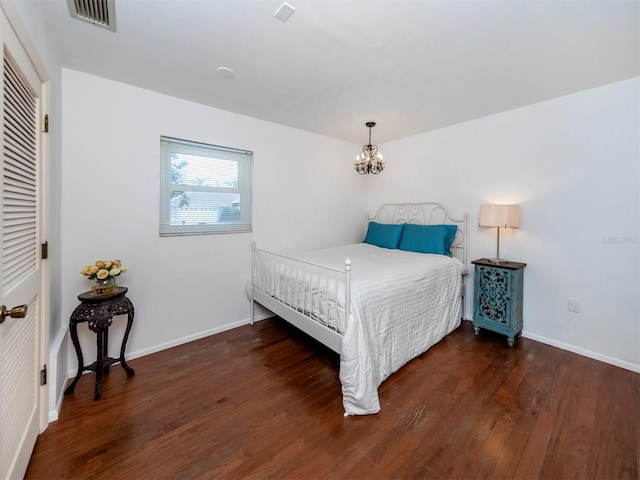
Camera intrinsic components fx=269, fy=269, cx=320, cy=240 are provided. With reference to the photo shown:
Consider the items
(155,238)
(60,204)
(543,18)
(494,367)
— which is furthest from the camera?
(155,238)

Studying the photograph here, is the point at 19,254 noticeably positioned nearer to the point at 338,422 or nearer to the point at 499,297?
the point at 338,422

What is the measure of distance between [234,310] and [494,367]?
258cm

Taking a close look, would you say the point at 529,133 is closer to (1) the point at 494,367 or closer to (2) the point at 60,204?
(1) the point at 494,367

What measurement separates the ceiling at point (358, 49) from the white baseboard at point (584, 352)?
2.35 metres

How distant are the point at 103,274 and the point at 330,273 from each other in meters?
1.67

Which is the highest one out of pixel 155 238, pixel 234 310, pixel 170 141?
pixel 170 141

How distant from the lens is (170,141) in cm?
255

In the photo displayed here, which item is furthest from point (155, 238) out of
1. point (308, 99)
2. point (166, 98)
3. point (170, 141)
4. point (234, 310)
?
point (308, 99)

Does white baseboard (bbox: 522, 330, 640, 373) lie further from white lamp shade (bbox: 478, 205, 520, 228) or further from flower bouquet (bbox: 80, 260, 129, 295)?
flower bouquet (bbox: 80, 260, 129, 295)

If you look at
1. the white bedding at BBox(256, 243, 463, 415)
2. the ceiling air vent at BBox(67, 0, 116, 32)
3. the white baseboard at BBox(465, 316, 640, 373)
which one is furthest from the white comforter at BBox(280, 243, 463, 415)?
the ceiling air vent at BBox(67, 0, 116, 32)

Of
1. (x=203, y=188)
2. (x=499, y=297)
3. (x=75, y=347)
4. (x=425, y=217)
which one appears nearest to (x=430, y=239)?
(x=425, y=217)

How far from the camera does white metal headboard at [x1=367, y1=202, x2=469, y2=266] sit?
3293mm

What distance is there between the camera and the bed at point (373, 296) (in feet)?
5.90

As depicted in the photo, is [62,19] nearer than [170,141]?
Yes
